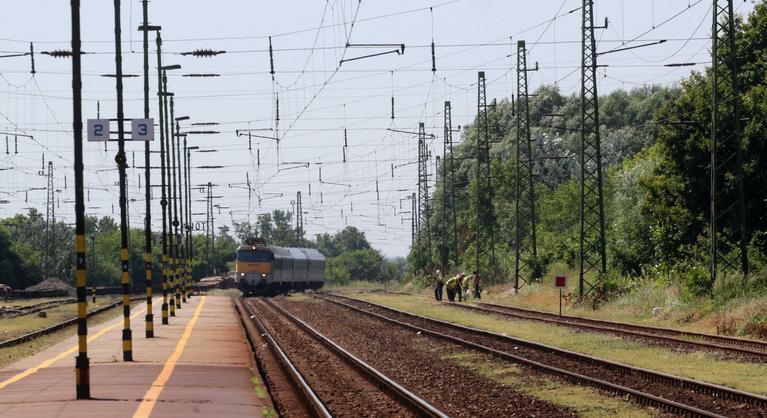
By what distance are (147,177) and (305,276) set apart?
6232 cm

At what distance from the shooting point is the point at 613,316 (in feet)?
148

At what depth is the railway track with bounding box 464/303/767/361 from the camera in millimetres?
27844

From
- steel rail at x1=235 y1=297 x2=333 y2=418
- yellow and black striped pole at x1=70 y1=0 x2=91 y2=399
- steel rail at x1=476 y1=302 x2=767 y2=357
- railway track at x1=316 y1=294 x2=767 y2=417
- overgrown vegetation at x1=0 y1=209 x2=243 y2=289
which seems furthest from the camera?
overgrown vegetation at x1=0 y1=209 x2=243 y2=289

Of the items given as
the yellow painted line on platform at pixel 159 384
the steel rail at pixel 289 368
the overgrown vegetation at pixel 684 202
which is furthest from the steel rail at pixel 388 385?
the overgrown vegetation at pixel 684 202

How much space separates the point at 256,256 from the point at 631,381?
5969 centimetres

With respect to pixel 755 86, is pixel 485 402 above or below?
below

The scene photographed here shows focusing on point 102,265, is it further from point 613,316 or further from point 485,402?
point 485,402

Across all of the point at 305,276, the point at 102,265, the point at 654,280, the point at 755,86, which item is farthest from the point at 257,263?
the point at 102,265

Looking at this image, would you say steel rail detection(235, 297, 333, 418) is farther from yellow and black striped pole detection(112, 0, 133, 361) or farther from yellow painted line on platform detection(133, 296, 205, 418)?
yellow and black striped pole detection(112, 0, 133, 361)

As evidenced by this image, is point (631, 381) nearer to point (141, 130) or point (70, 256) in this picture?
point (141, 130)

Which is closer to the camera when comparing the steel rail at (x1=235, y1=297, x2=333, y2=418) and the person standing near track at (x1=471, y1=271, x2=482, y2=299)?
the steel rail at (x1=235, y1=297, x2=333, y2=418)

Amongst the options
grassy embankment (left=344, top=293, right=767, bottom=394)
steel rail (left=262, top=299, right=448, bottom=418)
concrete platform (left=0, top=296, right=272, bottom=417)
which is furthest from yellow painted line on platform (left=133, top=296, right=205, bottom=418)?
grassy embankment (left=344, top=293, right=767, bottom=394)

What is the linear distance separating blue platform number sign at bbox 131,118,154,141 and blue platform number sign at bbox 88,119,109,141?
11.6ft

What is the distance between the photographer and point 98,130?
26.6 meters
